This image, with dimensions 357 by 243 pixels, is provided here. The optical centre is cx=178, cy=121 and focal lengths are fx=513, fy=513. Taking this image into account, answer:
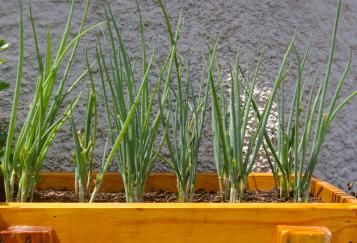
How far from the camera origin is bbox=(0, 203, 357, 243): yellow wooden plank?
2.45ft

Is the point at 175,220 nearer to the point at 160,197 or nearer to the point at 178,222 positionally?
the point at 178,222

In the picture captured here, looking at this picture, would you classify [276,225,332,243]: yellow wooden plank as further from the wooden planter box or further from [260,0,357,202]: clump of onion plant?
[260,0,357,202]: clump of onion plant

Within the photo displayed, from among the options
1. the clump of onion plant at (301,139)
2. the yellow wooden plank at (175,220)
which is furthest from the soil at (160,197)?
the yellow wooden plank at (175,220)

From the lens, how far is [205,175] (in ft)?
3.49

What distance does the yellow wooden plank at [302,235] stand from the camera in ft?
2.43

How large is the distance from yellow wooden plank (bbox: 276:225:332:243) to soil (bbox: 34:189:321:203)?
18 centimetres

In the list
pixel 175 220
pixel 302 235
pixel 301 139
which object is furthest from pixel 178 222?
pixel 301 139

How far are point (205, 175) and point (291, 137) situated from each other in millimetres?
207

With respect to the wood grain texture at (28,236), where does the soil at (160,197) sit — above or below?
above

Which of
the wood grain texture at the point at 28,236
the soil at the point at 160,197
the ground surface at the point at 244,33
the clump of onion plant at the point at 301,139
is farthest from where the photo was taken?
the ground surface at the point at 244,33

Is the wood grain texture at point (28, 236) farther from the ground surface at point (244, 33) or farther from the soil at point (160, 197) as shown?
the ground surface at point (244, 33)

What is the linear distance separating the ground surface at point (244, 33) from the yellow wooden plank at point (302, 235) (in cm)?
52

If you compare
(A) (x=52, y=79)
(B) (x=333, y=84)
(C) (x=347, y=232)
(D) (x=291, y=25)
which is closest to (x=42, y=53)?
(A) (x=52, y=79)

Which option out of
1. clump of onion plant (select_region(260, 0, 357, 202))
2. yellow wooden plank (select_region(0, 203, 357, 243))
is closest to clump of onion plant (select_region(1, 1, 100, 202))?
yellow wooden plank (select_region(0, 203, 357, 243))
